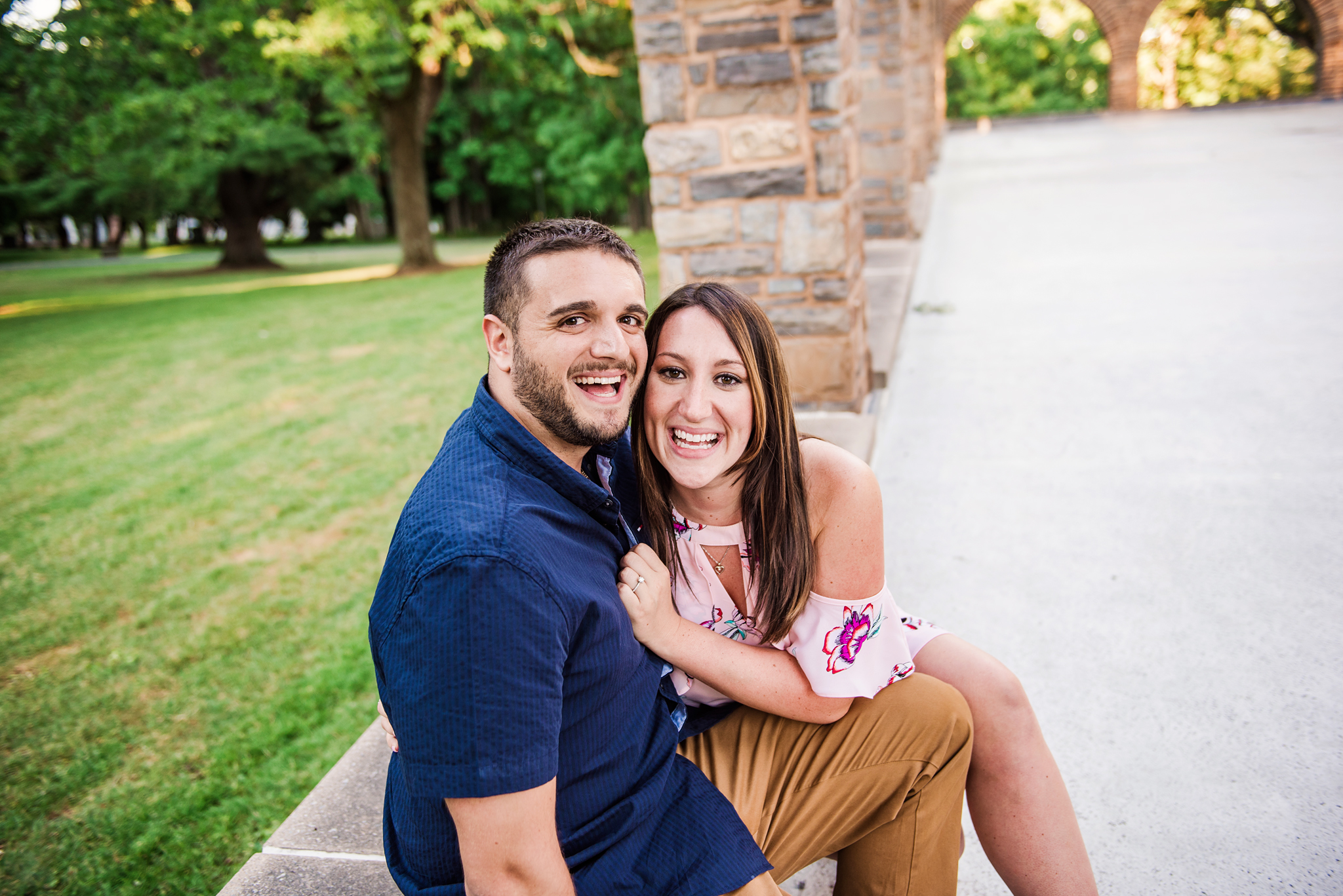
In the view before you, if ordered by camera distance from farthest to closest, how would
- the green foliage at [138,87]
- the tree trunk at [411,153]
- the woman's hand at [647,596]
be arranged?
the tree trunk at [411,153], the green foliage at [138,87], the woman's hand at [647,596]

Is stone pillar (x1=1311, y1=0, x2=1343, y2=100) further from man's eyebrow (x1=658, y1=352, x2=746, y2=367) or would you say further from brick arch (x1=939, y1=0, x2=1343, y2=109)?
man's eyebrow (x1=658, y1=352, x2=746, y2=367)

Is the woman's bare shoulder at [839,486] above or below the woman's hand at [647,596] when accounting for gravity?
above

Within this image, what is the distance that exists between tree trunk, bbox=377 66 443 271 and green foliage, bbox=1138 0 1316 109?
22135 mm

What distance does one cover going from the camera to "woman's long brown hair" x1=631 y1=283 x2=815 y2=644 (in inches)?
64.4

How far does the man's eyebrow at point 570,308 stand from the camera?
1510mm

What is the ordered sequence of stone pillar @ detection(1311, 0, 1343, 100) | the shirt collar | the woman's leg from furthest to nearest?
stone pillar @ detection(1311, 0, 1343, 100)
the woman's leg
the shirt collar

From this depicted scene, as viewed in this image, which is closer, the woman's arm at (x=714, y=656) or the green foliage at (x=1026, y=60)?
the woman's arm at (x=714, y=656)

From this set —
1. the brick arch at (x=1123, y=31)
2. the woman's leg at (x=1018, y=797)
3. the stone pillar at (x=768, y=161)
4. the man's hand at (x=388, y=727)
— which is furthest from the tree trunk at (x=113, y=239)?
the woman's leg at (x=1018, y=797)

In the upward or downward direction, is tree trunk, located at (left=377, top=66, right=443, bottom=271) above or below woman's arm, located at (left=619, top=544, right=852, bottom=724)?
above

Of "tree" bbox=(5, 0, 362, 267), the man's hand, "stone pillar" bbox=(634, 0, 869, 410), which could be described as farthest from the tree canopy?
the man's hand

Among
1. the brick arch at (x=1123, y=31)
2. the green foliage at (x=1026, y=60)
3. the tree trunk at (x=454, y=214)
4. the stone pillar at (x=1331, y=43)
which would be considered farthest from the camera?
the tree trunk at (x=454, y=214)

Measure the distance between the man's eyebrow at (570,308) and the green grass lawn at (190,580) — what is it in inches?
84.6

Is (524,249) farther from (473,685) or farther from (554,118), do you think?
(554,118)

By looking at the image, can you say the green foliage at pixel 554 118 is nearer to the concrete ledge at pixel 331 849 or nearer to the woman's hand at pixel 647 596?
the concrete ledge at pixel 331 849
